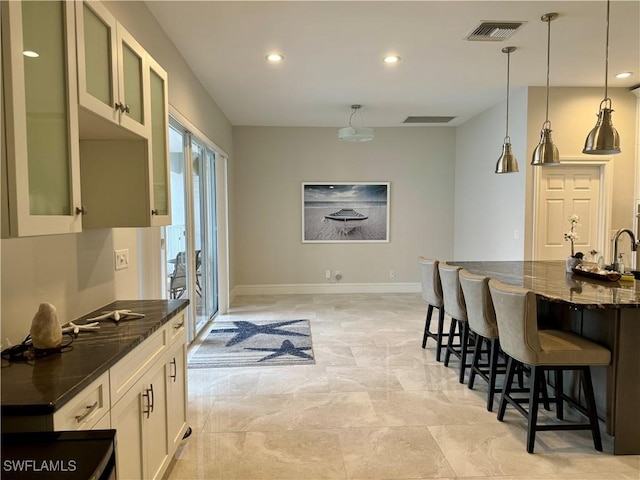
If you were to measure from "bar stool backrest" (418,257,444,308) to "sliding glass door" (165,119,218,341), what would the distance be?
238 centimetres

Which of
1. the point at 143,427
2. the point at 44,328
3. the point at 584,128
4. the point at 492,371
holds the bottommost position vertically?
the point at 492,371

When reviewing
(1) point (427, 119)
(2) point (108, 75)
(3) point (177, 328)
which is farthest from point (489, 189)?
(2) point (108, 75)

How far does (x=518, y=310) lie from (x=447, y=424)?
95cm

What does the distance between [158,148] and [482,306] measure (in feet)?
7.74

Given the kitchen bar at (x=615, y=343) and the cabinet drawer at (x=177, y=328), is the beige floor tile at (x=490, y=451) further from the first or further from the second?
the cabinet drawer at (x=177, y=328)

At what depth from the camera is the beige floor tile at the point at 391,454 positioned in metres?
2.21

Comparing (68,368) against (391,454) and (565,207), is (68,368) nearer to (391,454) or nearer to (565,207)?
(391,454)

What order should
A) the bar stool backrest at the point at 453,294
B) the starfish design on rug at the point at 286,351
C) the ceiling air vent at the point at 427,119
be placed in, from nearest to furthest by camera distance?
the bar stool backrest at the point at 453,294 → the starfish design on rug at the point at 286,351 → the ceiling air vent at the point at 427,119

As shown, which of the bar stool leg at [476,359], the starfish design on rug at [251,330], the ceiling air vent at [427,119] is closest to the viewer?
the bar stool leg at [476,359]

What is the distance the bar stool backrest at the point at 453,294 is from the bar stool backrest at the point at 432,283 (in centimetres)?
30

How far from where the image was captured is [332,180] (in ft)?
23.1

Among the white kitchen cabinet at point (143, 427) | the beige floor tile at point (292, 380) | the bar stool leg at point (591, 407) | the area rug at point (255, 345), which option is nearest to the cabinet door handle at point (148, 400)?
the white kitchen cabinet at point (143, 427)

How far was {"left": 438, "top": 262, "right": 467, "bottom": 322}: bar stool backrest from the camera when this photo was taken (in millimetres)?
3342

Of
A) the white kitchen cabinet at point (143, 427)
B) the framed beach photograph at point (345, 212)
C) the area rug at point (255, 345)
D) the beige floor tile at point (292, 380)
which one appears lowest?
the beige floor tile at point (292, 380)
